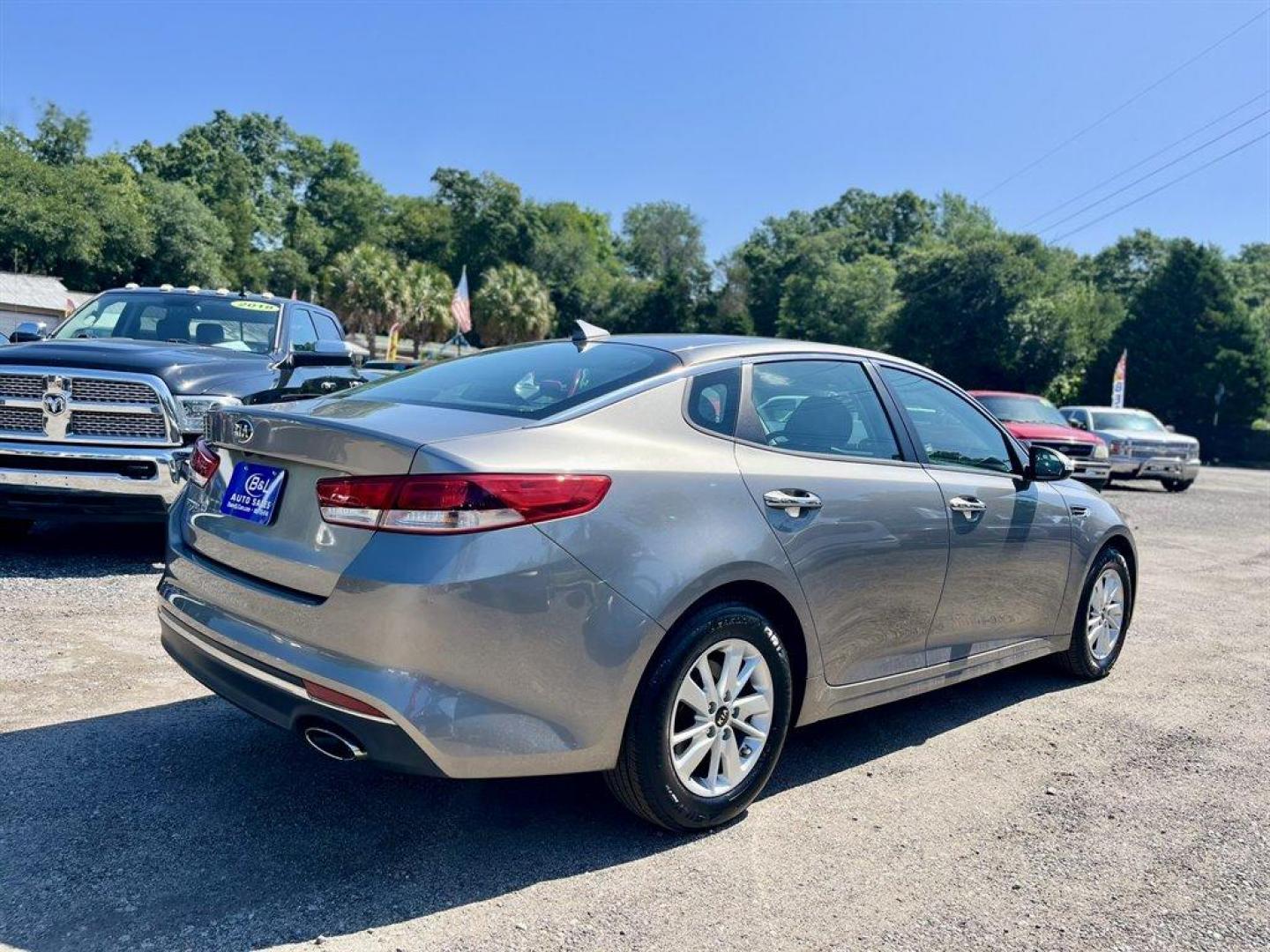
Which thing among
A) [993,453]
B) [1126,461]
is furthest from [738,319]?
[993,453]

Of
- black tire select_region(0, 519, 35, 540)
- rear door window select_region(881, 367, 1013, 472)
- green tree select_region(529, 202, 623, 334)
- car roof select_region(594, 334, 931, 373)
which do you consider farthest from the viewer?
green tree select_region(529, 202, 623, 334)

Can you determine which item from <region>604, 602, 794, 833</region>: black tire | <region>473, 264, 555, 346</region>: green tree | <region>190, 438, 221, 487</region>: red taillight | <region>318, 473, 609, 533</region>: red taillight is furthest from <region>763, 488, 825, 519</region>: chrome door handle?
<region>473, 264, 555, 346</region>: green tree

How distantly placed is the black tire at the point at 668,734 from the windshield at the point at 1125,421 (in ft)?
59.4

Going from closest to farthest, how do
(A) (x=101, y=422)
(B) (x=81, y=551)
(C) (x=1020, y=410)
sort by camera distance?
1. (A) (x=101, y=422)
2. (B) (x=81, y=551)
3. (C) (x=1020, y=410)

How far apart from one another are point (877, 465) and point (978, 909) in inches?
64.0

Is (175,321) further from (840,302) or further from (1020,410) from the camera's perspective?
(840,302)

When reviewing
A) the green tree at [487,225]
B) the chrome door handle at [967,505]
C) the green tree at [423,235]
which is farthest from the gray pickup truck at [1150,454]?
the green tree at [423,235]

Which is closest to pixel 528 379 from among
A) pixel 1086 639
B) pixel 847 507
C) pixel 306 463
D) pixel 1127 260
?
pixel 306 463

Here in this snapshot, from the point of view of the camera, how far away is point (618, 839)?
3.15 metres

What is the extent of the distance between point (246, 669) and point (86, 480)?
3.81 meters

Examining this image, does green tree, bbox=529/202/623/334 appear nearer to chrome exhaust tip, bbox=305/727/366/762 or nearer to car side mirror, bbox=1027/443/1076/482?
car side mirror, bbox=1027/443/1076/482

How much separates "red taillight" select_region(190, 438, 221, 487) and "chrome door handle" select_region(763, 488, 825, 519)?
1.87 metres

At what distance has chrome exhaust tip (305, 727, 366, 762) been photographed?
104 inches

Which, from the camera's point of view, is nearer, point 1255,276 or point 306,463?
point 306,463
